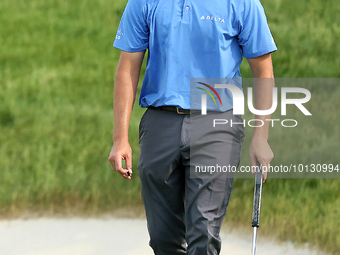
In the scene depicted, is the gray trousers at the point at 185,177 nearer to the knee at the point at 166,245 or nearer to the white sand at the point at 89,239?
the knee at the point at 166,245

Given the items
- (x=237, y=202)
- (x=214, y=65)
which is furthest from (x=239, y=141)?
(x=237, y=202)

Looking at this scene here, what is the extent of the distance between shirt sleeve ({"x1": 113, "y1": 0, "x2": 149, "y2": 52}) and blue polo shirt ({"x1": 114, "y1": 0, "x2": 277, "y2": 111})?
17mm

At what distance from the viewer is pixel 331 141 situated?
5.70m

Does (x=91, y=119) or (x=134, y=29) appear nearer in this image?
(x=134, y=29)

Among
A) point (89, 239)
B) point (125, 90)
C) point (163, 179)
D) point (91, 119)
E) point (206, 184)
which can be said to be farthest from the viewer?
point (91, 119)

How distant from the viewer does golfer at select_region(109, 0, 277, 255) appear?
2.45 meters

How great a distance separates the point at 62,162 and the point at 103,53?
8.80 feet

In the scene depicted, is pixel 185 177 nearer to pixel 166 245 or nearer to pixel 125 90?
pixel 166 245

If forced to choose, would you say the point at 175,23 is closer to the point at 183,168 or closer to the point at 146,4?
the point at 146,4

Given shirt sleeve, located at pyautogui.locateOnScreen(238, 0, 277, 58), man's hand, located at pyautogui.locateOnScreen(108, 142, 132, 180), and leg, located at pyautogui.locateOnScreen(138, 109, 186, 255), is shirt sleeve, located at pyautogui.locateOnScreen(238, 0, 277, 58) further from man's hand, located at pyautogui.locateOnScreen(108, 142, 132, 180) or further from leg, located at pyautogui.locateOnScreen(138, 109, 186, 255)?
man's hand, located at pyautogui.locateOnScreen(108, 142, 132, 180)

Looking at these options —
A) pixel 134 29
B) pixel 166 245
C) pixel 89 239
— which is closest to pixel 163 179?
pixel 166 245

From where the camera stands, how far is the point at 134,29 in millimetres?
2582

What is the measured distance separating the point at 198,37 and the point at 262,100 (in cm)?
46

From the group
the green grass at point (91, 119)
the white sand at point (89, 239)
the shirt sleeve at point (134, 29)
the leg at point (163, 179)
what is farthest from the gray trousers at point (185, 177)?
the green grass at point (91, 119)
